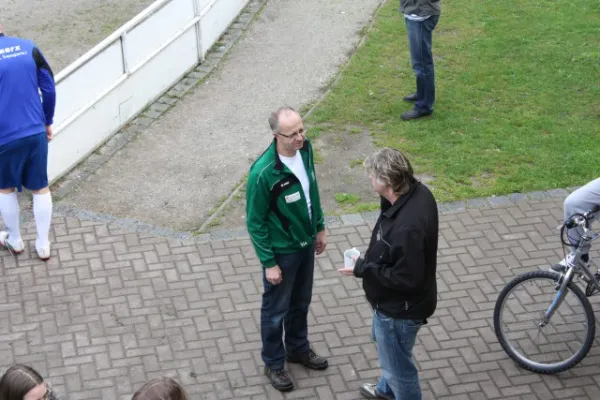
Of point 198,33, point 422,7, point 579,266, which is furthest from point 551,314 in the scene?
point 198,33

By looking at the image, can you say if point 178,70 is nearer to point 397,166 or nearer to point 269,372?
point 269,372

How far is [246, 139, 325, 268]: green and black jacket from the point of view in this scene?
551 centimetres

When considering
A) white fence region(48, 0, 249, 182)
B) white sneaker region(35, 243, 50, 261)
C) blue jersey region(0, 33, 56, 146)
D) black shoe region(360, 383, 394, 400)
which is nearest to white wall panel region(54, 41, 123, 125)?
white fence region(48, 0, 249, 182)

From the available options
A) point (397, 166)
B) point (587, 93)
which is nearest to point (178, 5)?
point (587, 93)

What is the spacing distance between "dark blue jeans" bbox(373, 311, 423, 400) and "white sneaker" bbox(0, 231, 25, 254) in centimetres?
339

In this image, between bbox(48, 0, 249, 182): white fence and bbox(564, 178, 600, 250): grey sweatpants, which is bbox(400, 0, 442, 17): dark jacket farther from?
bbox(564, 178, 600, 250): grey sweatpants

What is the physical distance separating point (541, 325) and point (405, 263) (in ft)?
6.31

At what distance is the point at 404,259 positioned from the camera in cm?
502

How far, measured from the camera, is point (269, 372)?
245 inches

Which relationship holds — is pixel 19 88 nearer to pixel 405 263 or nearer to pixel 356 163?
pixel 356 163

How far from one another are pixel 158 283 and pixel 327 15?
6289mm

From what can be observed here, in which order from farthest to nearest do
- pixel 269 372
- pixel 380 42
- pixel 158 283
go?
1. pixel 380 42
2. pixel 158 283
3. pixel 269 372

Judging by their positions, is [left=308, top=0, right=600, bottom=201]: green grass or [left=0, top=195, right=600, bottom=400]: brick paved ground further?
[left=308, top=0, right=600, bottom=201]: green grass

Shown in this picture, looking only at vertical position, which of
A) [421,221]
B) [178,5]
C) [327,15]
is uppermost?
[421,221]
